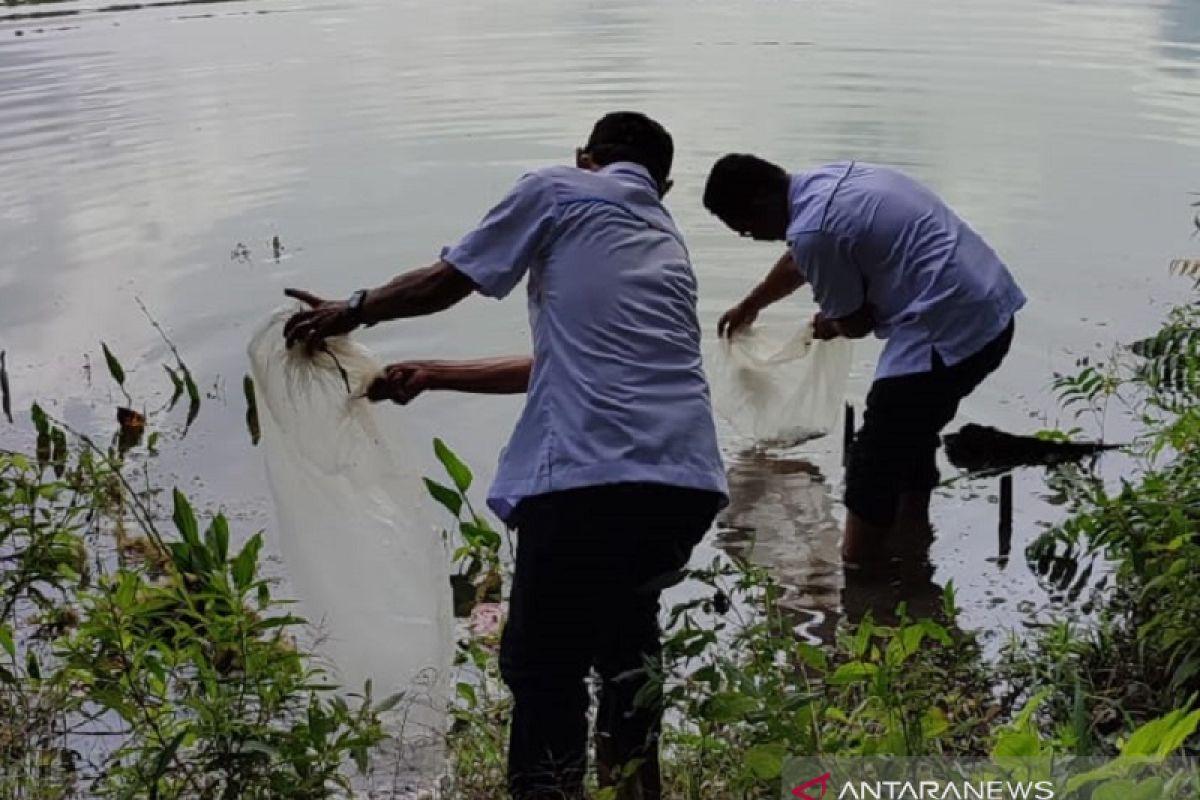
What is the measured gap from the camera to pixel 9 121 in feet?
39.8

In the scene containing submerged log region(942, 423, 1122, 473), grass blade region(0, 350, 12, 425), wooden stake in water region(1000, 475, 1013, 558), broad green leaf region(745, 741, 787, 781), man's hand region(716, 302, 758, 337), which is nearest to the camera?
broad green leaf region(745, 741, 787, 781)

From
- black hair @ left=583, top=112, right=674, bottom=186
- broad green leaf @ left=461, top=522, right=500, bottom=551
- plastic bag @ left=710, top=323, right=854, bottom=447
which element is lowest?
plastic bag @ left=710, top=323, right=854, bottom=447

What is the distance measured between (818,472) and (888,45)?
12083 millimetres

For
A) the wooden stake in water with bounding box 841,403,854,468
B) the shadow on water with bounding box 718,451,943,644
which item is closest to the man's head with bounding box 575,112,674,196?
the shadow on water with bounding box 718,451,943,644

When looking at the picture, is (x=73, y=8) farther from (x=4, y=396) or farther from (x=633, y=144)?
(x=633, y=144)

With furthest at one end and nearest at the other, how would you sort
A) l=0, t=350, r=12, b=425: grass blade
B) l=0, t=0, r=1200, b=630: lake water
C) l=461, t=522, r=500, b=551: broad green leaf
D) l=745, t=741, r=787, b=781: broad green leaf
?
l=0, t=350, r=12, b=425: grass blade → l=0, t=0, r=1200, b=630: lake water → l=461, t=522, r=500, b=551: broad green leaf → l=745, t=741, r=787, b=781: broad green leaf

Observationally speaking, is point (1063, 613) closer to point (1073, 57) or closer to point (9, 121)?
point (9, 121)

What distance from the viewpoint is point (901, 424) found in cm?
435

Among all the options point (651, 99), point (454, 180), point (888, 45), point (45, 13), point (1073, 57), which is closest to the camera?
point (454, 180)

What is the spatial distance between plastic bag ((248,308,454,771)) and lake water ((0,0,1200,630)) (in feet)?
5.30

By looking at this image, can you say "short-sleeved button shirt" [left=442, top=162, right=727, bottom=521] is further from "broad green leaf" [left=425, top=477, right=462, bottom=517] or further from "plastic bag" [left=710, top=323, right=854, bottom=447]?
"plastic bag" [left=710, top=323, right=854, bottom=447]

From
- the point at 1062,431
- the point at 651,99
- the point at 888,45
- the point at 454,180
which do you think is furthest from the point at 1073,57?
the point at 1062,431

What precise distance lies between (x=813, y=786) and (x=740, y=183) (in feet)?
8.13

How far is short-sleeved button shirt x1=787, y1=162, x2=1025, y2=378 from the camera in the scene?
414cm
